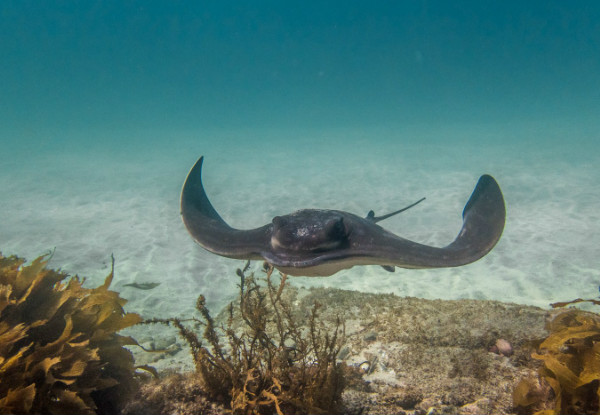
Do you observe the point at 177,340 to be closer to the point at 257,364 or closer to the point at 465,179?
the point at 257,364

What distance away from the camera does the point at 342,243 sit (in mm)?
3350

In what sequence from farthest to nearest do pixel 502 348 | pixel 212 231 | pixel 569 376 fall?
pixel 212 231 → pixel 502 348 → pixel 569 376

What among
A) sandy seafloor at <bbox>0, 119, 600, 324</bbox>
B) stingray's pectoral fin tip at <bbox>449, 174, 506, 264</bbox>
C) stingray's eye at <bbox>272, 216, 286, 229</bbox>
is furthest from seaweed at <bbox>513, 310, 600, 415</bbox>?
sandy seafloor at <bbox>0, 119, 600, 324</bbox>

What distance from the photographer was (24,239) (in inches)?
417

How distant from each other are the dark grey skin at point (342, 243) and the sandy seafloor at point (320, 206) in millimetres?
4205

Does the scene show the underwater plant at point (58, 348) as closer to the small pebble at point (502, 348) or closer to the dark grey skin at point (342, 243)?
the dark grey skin at point (342, 243)

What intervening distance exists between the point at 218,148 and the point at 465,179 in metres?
28.9

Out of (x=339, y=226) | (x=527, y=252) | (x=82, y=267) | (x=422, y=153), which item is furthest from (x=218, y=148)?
(x=339, y=226)

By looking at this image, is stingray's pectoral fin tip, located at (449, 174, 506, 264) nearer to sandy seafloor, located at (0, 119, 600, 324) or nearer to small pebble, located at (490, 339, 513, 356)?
small pebble, located at (490, 339, 513, 356)

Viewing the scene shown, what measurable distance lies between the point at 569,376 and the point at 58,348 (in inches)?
166

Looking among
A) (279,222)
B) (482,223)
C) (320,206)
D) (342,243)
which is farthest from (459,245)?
(320,206)

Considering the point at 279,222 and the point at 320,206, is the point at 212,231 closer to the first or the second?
the point at 279,222

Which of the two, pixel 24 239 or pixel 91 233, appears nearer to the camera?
pixel 24 239

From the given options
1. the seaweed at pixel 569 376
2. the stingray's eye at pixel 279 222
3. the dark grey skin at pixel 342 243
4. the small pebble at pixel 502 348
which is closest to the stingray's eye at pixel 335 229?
the dark grey skin at pixel 342 243
